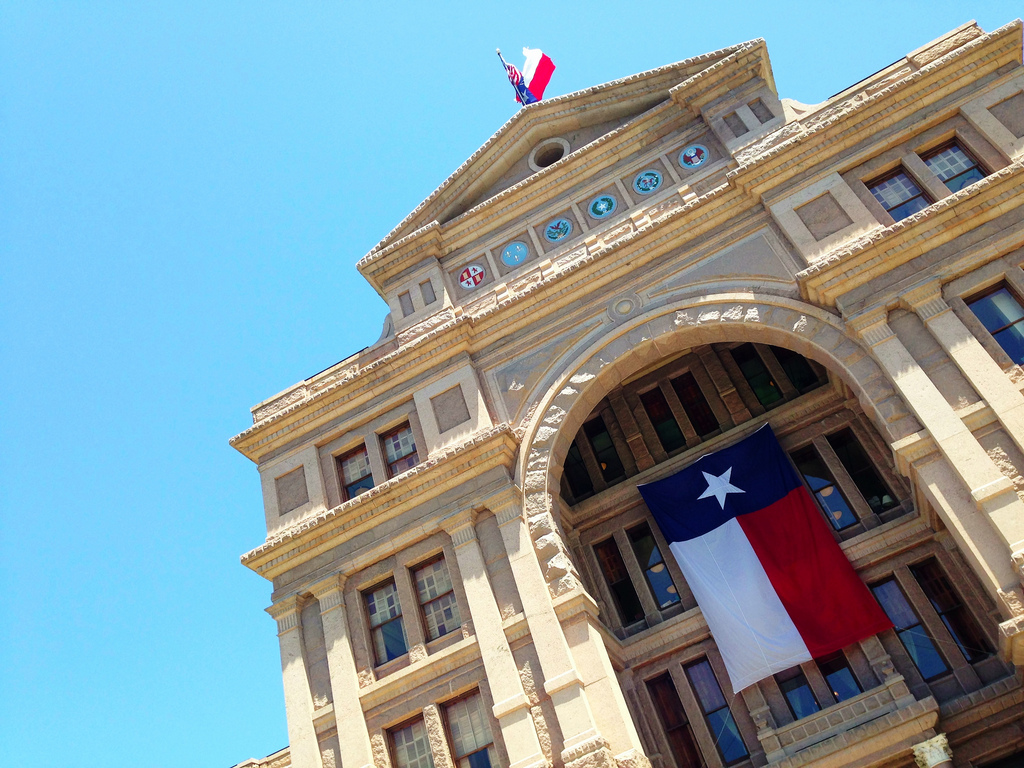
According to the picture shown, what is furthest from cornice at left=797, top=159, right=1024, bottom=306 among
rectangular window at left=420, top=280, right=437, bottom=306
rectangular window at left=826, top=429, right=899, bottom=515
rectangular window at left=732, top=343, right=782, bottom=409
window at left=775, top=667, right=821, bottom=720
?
rectangular window at left=420, top=280, right=437, bottom=306

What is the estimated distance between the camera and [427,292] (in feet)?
84.2

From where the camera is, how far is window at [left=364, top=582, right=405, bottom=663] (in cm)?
2072

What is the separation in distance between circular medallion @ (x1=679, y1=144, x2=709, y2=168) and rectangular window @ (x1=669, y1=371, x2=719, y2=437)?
20.0 ft

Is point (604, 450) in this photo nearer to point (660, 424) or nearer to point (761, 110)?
point (660, 424)

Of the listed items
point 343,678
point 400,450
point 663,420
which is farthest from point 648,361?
point 343,678

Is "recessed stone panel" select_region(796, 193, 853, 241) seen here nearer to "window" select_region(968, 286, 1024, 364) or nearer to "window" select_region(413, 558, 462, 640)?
"window" select_region(968, 286, 1024, 364)

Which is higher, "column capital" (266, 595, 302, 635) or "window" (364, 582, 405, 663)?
"column capital" (266, 595, 302, 635)

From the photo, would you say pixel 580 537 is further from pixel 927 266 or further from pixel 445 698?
pixel 927 266

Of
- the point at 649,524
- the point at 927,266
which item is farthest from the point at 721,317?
the point at 649,524

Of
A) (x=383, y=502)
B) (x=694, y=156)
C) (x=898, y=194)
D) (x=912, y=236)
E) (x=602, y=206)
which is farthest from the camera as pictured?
(x=602, y=206)

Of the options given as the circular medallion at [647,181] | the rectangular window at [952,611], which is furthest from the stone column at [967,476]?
the circular medallion at [647,181]

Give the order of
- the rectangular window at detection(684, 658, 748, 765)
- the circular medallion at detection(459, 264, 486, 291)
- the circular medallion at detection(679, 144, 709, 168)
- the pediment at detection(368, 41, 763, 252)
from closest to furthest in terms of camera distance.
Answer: the rectangular window at detection(684, 658, 748, 765), the circular medallion at detection(679, 144, 709, 168), the circular medallion at detection(459, 264, 486, 291), the pediment at detection(368, 41, 763, 252)

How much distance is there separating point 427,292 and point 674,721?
13.6 meters

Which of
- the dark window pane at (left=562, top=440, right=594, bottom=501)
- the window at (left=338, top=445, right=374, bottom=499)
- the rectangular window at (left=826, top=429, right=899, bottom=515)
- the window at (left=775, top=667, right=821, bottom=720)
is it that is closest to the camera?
the window at (left=775, top=667, right=821, bottom=720)
